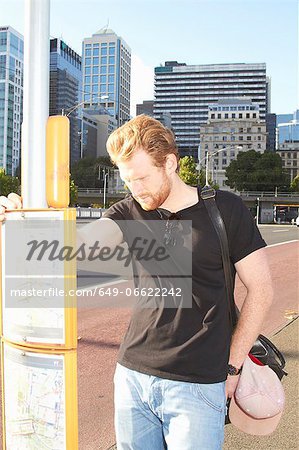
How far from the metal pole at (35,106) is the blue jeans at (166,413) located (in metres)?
0.85

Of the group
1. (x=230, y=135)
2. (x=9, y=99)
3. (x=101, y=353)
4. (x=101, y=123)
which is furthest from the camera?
(x=101, y=123)

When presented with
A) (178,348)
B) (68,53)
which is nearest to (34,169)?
(178,348)

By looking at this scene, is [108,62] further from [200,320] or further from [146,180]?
[200,320]

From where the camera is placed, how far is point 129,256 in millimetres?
2426

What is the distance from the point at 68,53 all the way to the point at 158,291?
484 ft

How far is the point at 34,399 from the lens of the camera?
229cm

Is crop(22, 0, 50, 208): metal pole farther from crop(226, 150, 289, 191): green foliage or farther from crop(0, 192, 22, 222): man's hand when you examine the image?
crop(226, 150, 289, 191): green foliage

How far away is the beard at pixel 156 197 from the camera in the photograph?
2.20 metres

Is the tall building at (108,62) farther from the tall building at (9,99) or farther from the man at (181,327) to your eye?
the man at (181,327)

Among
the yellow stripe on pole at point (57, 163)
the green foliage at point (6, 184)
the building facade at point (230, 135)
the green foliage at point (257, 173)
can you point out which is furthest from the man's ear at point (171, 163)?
the building facade at point (230, 135)

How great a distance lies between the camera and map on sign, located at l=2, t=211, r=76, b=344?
2.23 metres

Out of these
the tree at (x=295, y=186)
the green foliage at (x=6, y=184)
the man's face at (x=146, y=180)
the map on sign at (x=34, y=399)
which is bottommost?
the map on sign at (x=34, y=399)

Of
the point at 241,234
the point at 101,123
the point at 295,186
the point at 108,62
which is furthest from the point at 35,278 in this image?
the point at 108,62

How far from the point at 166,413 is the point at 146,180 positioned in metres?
0.90
